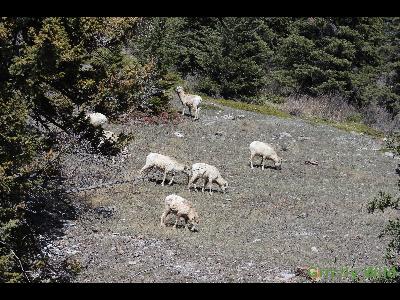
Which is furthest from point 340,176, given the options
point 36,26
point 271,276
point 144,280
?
point 36,26

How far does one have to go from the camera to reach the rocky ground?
1250 cm

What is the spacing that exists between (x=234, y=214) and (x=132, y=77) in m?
5.48

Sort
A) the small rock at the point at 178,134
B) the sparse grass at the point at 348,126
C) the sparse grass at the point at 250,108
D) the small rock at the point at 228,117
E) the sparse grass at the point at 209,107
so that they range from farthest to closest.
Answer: the sparse grass at the point at 348,126, the sparse grass at the point at 250,108, the sparse grass at the point at 209,107, the small rock at the point at 228,117, the small rock at the point at 178,134

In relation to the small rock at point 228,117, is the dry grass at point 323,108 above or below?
below

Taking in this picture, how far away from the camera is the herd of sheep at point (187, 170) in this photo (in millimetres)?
14789

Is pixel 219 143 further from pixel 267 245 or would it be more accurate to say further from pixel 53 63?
pixel 53 63

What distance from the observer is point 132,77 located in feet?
47.0

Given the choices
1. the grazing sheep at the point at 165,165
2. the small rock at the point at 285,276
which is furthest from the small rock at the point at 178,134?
the small rock at the point at 285,276

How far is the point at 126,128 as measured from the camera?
25.0 meters

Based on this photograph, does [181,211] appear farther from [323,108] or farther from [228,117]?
[323,108]

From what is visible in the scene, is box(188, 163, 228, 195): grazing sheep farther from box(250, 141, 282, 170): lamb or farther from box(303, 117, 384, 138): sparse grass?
box(303, 117, 384, 138): sparse grass

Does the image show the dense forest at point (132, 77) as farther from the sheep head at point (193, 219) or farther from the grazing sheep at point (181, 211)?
the sheep head at point (193, 219)

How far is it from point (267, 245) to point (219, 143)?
11495 mm

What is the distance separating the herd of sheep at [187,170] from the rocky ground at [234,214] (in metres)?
0.38
